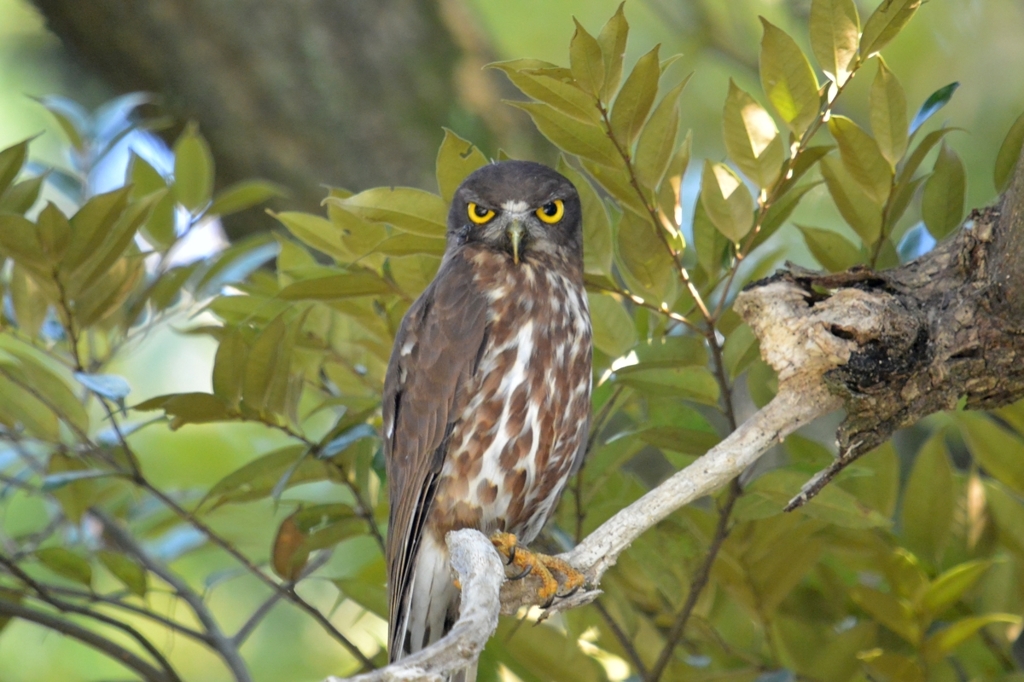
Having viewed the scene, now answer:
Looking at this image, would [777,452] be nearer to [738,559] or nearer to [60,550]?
[738,559]

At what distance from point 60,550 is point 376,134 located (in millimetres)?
2705

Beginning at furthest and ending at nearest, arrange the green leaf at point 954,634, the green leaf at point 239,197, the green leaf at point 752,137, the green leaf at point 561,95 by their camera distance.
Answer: the green leaf at point 239,197 → the green leaf at point 954,634 → the green leaf at point 752,137 → the green leaf at point 561,95

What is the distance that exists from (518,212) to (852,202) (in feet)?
3.60

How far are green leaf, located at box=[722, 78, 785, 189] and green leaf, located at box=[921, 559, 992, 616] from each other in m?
1.19

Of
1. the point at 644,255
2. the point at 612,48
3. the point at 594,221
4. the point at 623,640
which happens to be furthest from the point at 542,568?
the point at 612,48

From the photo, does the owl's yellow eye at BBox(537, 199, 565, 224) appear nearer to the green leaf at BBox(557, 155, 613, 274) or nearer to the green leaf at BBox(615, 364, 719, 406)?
the green leaf at BBox(557, 155, 613, 274)

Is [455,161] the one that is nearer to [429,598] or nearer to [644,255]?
[644,255]

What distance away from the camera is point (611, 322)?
304 cm

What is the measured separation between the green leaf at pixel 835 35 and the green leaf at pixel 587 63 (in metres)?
0.52

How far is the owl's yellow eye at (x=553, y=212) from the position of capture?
3.49 metres

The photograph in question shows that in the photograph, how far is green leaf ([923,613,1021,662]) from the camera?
281cm

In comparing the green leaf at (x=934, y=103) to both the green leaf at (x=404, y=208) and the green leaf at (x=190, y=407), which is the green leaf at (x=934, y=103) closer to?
the green leaf at (x=404, y=208)

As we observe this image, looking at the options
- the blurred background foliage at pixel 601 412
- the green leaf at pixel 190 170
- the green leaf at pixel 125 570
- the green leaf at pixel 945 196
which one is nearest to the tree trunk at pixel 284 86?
the blurred background foliage at pixel 601 412

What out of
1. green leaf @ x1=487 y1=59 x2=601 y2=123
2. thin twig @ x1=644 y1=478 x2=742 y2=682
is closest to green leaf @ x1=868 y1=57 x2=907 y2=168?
green leaf @ x1=487 y1=59 x2=601 y2=123
